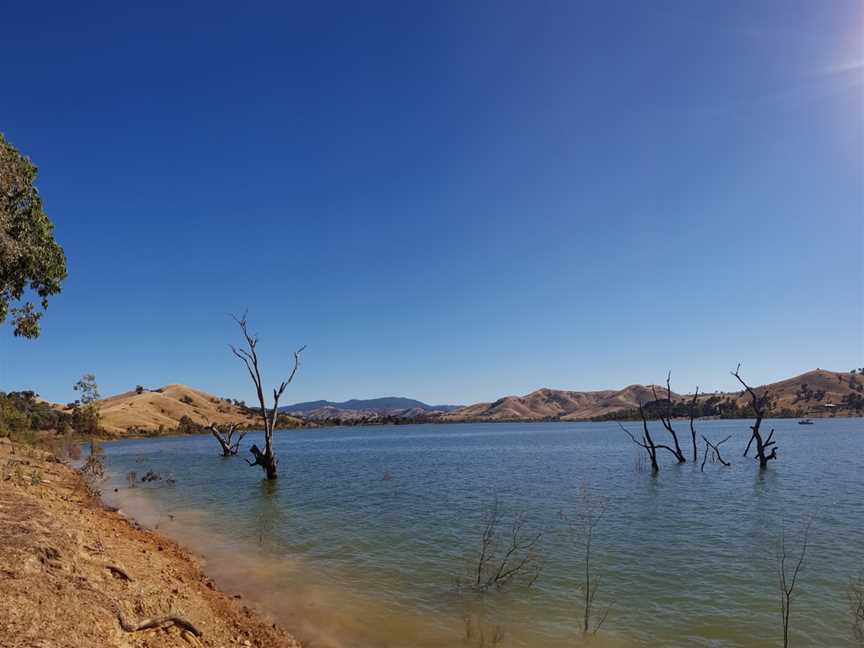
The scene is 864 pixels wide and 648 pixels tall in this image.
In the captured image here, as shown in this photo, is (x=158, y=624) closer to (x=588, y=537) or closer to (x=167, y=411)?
(x=588, y=537)

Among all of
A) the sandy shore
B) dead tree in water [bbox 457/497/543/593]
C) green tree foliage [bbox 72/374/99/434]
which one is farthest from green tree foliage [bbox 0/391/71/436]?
dead tree in water [bbox 457/497/543/593]

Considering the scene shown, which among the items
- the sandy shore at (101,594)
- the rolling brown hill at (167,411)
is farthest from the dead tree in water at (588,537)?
the rolling brown hill at (167,411)

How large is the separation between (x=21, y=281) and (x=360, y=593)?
21.2 m

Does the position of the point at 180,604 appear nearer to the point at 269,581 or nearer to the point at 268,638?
the point at 268,638

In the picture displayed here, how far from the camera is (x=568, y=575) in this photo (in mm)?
13438

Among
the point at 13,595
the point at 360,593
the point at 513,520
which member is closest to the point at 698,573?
the point at 513,520

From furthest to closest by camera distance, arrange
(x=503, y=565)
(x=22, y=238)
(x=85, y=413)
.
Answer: (x=85, y=413), (x=22, y=238), (x=503, y=565)

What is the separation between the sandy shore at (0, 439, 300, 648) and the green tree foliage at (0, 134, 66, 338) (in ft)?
36.5

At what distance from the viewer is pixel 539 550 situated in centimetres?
1577

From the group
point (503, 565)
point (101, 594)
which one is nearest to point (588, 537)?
point (503, 565)

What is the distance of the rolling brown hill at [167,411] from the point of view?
113 metres

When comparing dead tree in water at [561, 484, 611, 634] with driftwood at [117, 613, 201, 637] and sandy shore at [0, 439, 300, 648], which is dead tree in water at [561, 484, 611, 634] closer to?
sandy shore at [0, 439, 300, 648]

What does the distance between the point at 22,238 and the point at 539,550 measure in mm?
24135

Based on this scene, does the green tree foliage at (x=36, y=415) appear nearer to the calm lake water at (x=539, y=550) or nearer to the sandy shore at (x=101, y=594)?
the calm lake water at (x=539, y=550)
